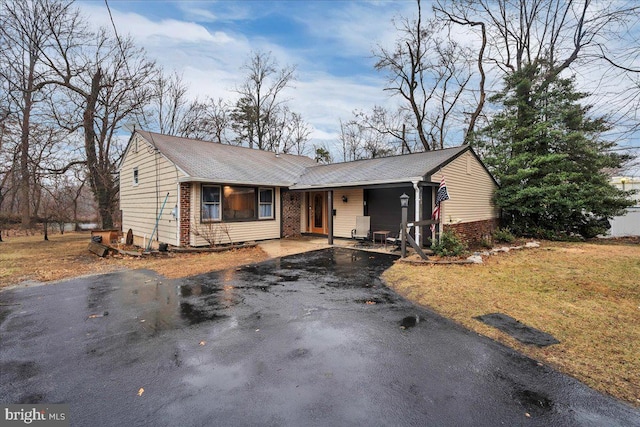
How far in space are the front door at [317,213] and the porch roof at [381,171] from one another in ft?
3.26

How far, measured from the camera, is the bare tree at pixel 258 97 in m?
27.0

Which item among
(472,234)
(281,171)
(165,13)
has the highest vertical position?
(165,13)

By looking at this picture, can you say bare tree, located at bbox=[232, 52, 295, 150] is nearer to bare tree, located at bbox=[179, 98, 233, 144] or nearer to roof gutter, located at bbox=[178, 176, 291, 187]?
bare tree, located at bbox=[179, 98, 233, 144]

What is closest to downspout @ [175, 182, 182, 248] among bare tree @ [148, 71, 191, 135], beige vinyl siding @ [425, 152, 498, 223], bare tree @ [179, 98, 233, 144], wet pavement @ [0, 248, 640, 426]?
wet pavement @ [0, 248, 640, 426]

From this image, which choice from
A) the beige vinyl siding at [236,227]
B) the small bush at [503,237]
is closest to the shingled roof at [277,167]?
the beige vinyl siding at [236,227]

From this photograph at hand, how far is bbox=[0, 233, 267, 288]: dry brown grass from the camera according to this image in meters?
7.62

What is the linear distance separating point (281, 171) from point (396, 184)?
255 inches

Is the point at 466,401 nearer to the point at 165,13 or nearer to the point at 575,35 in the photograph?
the point at 575,35

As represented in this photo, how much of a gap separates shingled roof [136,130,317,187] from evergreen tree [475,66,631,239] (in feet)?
33.3

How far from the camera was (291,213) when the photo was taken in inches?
554

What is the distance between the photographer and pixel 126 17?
8.70 metres

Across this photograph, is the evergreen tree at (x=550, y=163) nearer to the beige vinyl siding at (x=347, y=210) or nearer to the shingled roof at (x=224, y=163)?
the beige vinyl siding at (x=347, y=210)

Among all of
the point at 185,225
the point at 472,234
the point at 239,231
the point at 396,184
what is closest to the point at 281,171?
the point at 239,231

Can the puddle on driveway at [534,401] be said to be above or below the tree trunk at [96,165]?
below
